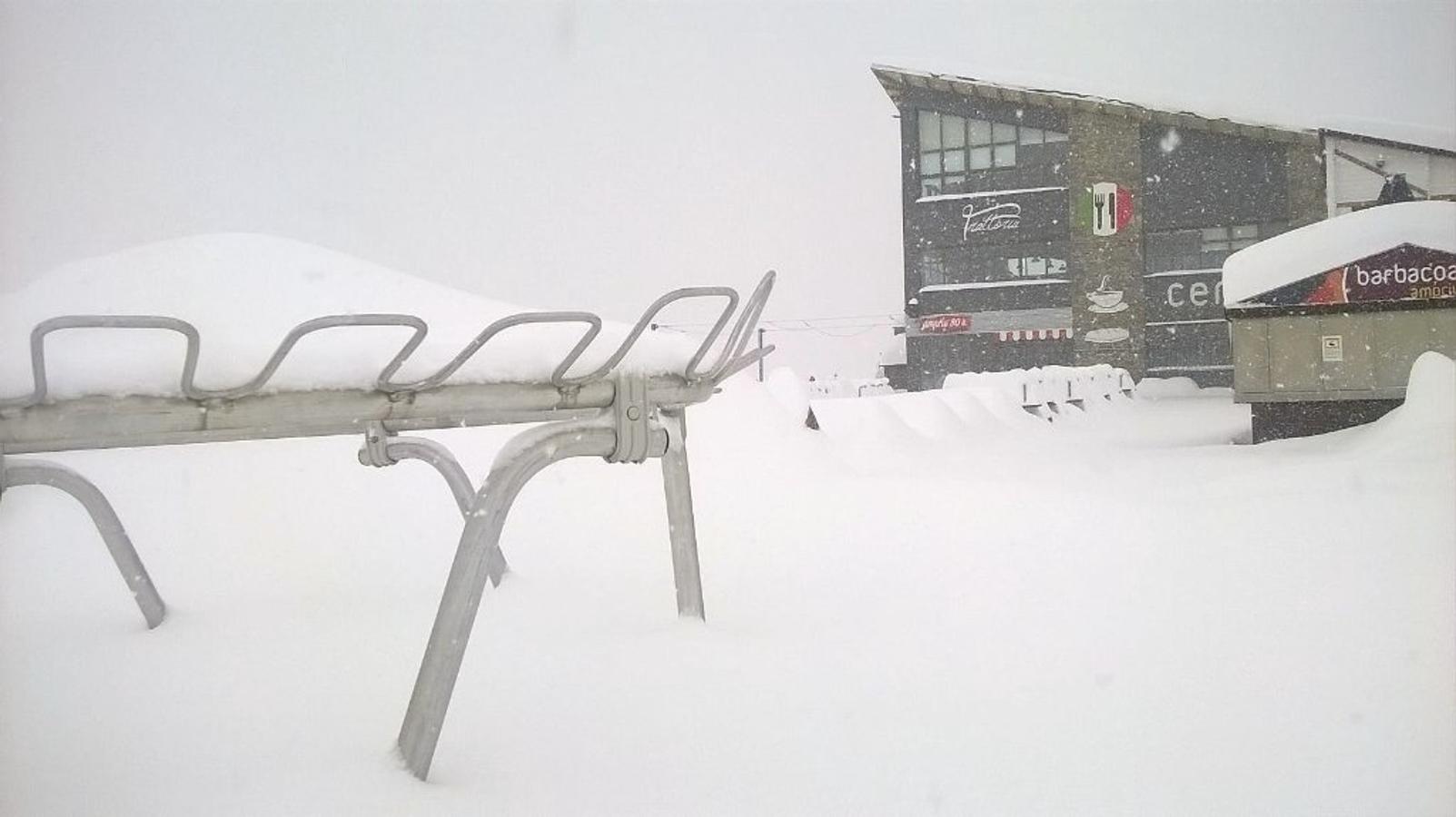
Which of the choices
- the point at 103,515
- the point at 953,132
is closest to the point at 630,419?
the point at 103,515

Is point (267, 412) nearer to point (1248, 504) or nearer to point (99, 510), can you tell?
point (99, 510)

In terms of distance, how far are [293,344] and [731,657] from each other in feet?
1.58

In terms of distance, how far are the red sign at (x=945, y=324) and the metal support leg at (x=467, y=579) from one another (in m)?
8.25

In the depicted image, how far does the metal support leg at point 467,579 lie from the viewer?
48 centimetres

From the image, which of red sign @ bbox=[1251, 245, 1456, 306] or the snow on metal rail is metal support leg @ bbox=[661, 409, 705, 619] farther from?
red sign @ bbox=[1251, 245, 1456, 306]

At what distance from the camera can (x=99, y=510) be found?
2.54ft

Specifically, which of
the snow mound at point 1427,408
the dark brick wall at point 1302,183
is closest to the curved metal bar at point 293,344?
the snow mound at point 1427,408

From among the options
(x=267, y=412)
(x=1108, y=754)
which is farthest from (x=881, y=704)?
(x=267, y=412)

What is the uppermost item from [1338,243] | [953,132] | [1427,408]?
[953,132]

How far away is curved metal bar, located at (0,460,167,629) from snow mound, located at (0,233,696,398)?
0.33ft

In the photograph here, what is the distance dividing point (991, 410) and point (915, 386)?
483cm

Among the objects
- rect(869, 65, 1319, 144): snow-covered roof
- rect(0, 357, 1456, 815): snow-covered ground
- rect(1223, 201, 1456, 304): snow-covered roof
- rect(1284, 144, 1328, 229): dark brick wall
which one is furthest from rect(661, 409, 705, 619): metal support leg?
rect(1284, 144, 1328, 229): dark brick wall

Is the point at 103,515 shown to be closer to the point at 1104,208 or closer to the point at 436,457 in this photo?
the point at 436,457

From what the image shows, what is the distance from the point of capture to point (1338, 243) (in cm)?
279
